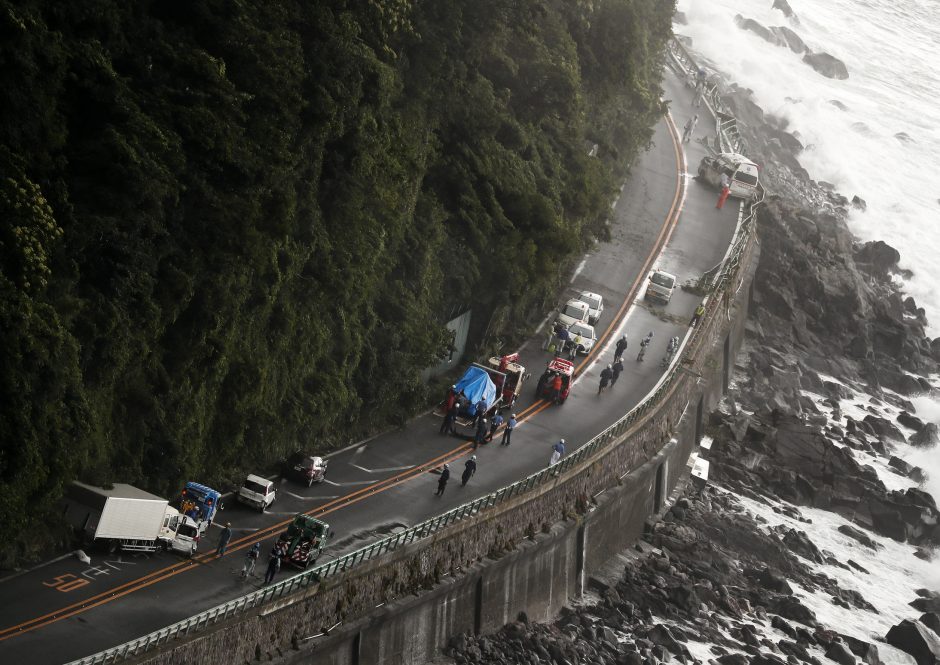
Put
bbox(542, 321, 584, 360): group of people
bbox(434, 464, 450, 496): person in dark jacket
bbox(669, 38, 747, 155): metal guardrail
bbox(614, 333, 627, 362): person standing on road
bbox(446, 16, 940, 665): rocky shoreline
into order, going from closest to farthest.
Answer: bbox(434, 464, 450, 496): person in dark jacket
bbox(446, 16, 940, 665): rocky shoreline
bbox(614, 333, 627, 362): person standing on road
bbox(542, 321, 584, 360): group of people
bbox(669, 38, 747, 155): metal guardrail

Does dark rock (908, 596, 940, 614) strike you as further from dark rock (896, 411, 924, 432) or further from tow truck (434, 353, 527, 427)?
dark rock (896, 411, 924, 432)

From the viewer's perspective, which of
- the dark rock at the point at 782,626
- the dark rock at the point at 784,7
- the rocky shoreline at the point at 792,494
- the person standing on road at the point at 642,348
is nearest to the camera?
the rocky shoreline at the point at 792,494

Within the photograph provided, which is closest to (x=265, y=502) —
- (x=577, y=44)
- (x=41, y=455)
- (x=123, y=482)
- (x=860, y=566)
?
(x=123, y=482)

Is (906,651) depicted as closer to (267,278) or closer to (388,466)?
(388,466)

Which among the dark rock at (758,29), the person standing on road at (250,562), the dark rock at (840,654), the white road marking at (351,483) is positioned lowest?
the dark rock at (840,654)

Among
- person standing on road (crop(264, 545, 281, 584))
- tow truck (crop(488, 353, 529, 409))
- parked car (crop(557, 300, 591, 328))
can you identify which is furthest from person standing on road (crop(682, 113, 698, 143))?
A: person standing on road (crop(264, 545, 281, 584))

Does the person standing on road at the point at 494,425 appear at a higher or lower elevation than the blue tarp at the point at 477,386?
lower

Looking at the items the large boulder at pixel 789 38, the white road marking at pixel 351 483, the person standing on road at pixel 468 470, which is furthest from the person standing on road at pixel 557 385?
the large boulder at pixel 789 38

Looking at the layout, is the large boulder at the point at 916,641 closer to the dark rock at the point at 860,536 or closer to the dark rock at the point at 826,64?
the dark rock at the point at 860,536
